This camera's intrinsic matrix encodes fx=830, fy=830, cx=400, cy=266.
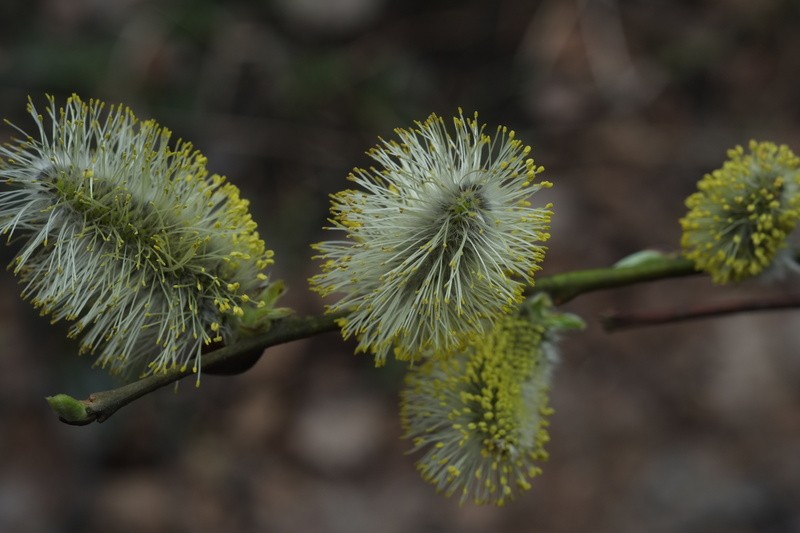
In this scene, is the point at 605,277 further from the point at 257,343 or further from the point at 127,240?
the point at 127,240

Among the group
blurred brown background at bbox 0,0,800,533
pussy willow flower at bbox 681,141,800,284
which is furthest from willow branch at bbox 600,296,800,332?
blurred brown background at bbox 0,0,800,533

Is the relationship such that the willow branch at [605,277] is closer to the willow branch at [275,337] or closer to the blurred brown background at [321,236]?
the willow branch at [275,337]

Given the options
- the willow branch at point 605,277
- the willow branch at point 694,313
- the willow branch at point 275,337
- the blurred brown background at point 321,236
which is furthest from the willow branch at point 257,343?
the blurred brown background at point 321,236

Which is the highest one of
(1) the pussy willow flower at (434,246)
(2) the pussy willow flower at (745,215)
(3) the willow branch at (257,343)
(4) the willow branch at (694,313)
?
(2) the pussy willow flower at (745,215)

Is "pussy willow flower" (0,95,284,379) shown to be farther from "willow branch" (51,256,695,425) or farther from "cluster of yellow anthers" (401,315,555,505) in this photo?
"cluster of yellow anthers" (401,315,555,505)

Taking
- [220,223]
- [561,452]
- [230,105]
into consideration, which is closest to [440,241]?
[220,223]
